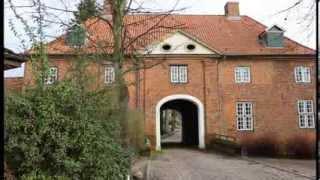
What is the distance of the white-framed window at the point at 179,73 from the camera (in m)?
38.8

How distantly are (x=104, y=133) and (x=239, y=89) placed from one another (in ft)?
92.1

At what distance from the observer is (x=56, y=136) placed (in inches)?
415

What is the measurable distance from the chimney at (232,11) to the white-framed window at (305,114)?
9.64 meters

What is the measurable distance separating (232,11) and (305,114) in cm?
1106

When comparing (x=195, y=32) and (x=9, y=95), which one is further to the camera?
(x=195, y=32)

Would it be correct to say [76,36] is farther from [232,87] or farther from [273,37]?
[273,37]

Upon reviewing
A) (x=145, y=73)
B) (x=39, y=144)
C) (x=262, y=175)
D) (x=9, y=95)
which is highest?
(x=145, y=73)

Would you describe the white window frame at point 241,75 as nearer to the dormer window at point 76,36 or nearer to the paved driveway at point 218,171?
the paved driveway at point 218,171

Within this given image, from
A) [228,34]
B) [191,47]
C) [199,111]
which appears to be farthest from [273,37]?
[199,111]

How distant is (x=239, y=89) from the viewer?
39125mm

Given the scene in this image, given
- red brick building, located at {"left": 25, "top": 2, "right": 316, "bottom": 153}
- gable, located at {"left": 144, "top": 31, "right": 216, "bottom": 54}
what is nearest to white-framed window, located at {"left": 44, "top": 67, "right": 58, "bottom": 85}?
red brick building, located at {"left": 25, "top": 2, "right": 316, "bottom": 153}

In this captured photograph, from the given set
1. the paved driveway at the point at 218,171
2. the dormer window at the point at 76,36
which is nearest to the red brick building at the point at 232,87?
the paved driveway at the point at 218,171

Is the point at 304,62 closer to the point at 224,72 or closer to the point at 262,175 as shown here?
the point at 224,72

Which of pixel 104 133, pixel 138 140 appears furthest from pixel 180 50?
pixel 104 133
